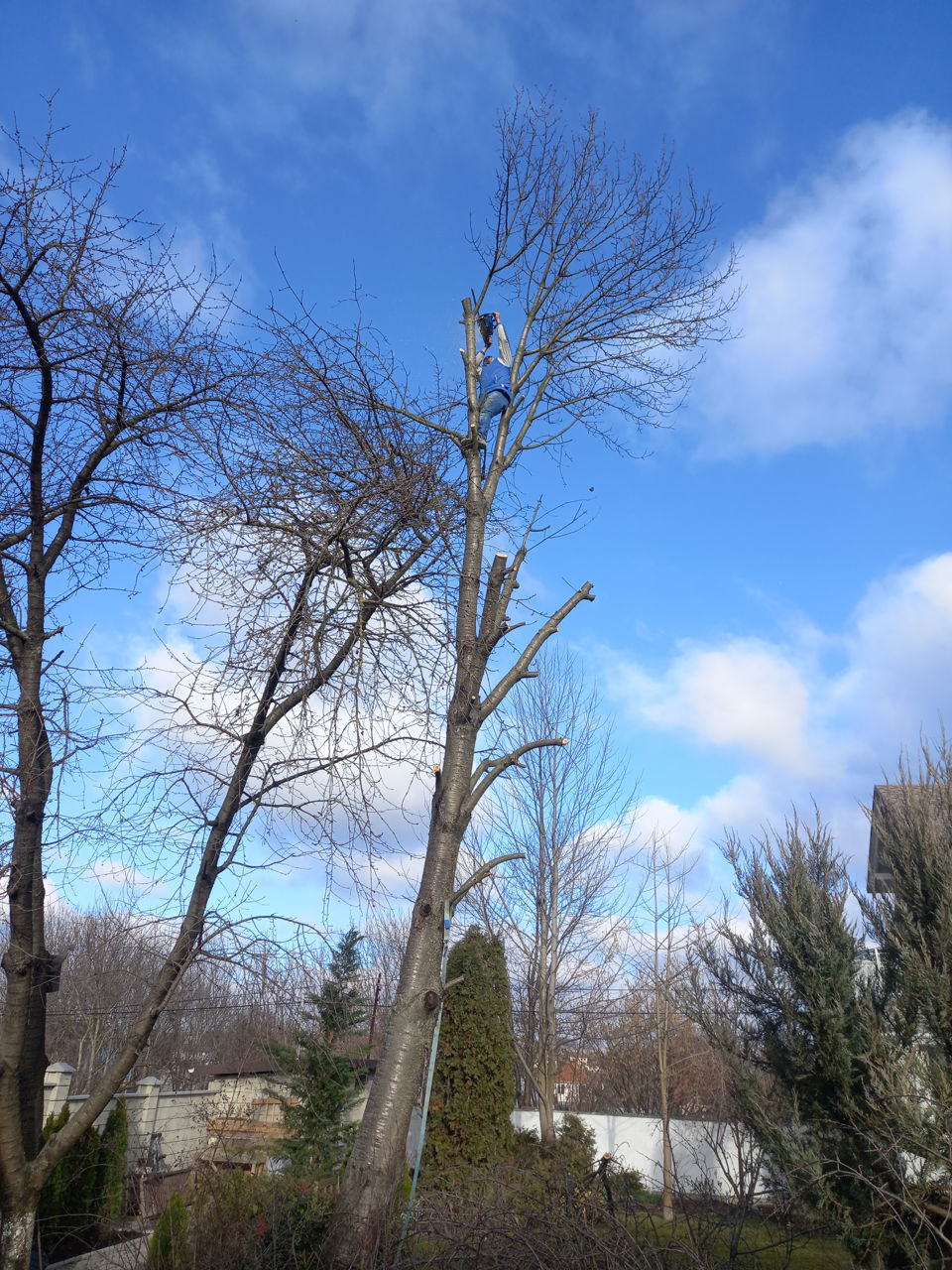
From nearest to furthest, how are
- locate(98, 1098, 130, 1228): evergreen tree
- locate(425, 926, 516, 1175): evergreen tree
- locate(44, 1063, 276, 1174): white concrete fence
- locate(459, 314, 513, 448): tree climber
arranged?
1. locate(459, 314, 513, 448): tree climber
2. locate(98, 1098, 130, 1228): evergreen tree
3. locate(425, 926, 516, 1175): evergreen tree
4. locate(44, 1063, 276, 1174): white concrete fence

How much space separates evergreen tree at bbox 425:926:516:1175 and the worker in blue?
23.9 feet

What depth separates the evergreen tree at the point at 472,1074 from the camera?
10898 millimetres

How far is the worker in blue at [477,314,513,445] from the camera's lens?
6512 mm

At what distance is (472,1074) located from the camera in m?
11.1

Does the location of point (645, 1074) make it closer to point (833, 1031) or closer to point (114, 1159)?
point (114, 1159)

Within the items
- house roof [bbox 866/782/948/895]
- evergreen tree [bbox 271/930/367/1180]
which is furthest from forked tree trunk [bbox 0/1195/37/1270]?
house roof [bbox 866/782/948/895]

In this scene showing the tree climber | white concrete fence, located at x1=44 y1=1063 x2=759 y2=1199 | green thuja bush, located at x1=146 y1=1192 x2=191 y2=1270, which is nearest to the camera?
green thuja bush, located at x1=146 y1=1192 x2=191 y2=1270

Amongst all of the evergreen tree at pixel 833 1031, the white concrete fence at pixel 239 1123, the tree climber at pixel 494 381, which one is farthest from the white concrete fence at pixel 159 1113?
the tree climber at pixel 494 381

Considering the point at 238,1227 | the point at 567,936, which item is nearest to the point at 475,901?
the point at 567,936

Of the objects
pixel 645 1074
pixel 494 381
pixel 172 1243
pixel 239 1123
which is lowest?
pixel 645 1074

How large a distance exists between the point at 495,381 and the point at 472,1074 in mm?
8676

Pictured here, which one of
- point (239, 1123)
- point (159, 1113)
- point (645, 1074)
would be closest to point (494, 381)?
point (239, 1123)

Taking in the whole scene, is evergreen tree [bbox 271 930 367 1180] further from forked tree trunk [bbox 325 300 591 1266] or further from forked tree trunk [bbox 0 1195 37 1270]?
forked tree trunk [bbox 0 1195 37 1270]

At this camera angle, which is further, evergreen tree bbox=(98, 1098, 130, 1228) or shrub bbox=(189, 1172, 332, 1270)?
evergreen tree bbox=(98, 1098, 130, 1228)
